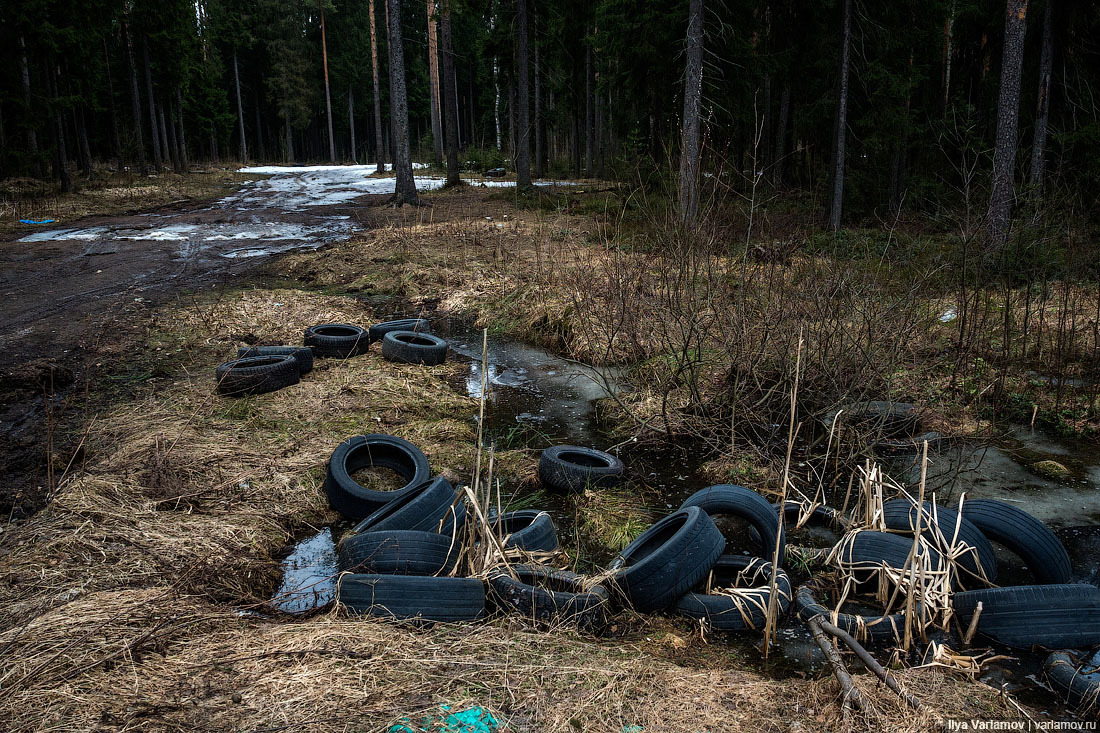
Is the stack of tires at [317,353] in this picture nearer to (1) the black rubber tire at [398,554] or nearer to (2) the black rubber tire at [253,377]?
(2) the black rubber tire at [253,377]

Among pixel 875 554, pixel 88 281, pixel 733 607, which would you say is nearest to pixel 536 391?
pixel 733 607

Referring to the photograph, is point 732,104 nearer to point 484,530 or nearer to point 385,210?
point 385,210

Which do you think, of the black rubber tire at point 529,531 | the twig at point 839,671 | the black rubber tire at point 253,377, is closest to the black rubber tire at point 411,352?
the black rubber tire at point 253,377

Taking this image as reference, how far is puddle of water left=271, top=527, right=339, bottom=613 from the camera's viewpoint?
390 centimetres

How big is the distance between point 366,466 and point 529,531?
1.92 meters

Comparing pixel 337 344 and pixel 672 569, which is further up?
pixel 337 344

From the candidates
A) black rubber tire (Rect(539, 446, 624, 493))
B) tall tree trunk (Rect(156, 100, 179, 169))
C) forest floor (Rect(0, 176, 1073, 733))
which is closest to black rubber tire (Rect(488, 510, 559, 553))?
forest floor (Rect(0, 176, 1073, 733))

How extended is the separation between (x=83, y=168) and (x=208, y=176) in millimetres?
4967

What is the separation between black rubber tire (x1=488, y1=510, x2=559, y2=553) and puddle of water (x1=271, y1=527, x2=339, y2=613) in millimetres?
1055

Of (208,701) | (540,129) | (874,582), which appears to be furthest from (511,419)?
(540,129)

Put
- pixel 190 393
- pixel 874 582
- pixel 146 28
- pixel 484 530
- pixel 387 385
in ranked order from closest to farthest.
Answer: pixel 484 530
pixel 874 582
pixel 190 393
pixel 387 385
pixel 146 28

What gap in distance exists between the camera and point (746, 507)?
4449 millimetres

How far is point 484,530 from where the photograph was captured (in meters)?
3.68

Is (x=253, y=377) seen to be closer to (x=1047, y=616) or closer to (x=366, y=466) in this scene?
(x=366, y=466)
